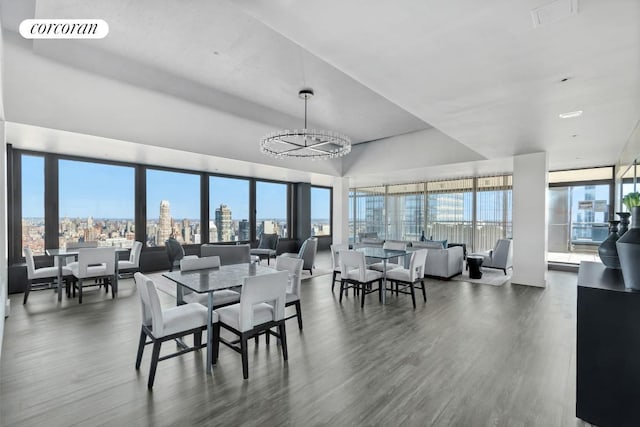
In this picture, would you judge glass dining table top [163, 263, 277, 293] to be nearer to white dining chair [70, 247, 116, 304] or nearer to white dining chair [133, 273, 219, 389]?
white dining chair [133, 273, 219, 389]

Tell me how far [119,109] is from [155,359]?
390cm

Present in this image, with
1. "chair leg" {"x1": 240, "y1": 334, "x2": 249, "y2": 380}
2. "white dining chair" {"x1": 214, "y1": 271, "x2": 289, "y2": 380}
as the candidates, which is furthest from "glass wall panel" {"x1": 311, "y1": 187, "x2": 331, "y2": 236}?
"chair leg" {"x1": 240, "y1": 334, "x2": 249, "y2": 380}

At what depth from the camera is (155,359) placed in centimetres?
241

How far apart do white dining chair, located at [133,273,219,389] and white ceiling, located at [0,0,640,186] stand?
7.24 ft

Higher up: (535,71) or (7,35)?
(7,35)

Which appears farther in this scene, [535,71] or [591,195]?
[591,195]

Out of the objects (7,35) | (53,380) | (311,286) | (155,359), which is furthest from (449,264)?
(7,35)

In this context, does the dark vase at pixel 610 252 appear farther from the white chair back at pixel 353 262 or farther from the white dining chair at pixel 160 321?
the white dining chair at pixel 160 321

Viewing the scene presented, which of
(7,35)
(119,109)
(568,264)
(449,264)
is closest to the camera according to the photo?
(7,35)

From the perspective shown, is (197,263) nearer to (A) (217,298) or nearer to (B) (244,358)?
(A) (217,298)

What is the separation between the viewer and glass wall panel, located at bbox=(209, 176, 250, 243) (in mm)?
8844

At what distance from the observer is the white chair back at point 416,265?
178 inches

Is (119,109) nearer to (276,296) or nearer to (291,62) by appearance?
(291,62)

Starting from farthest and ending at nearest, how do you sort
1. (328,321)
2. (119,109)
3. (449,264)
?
(449,264)
(119,109)
(328,321)
